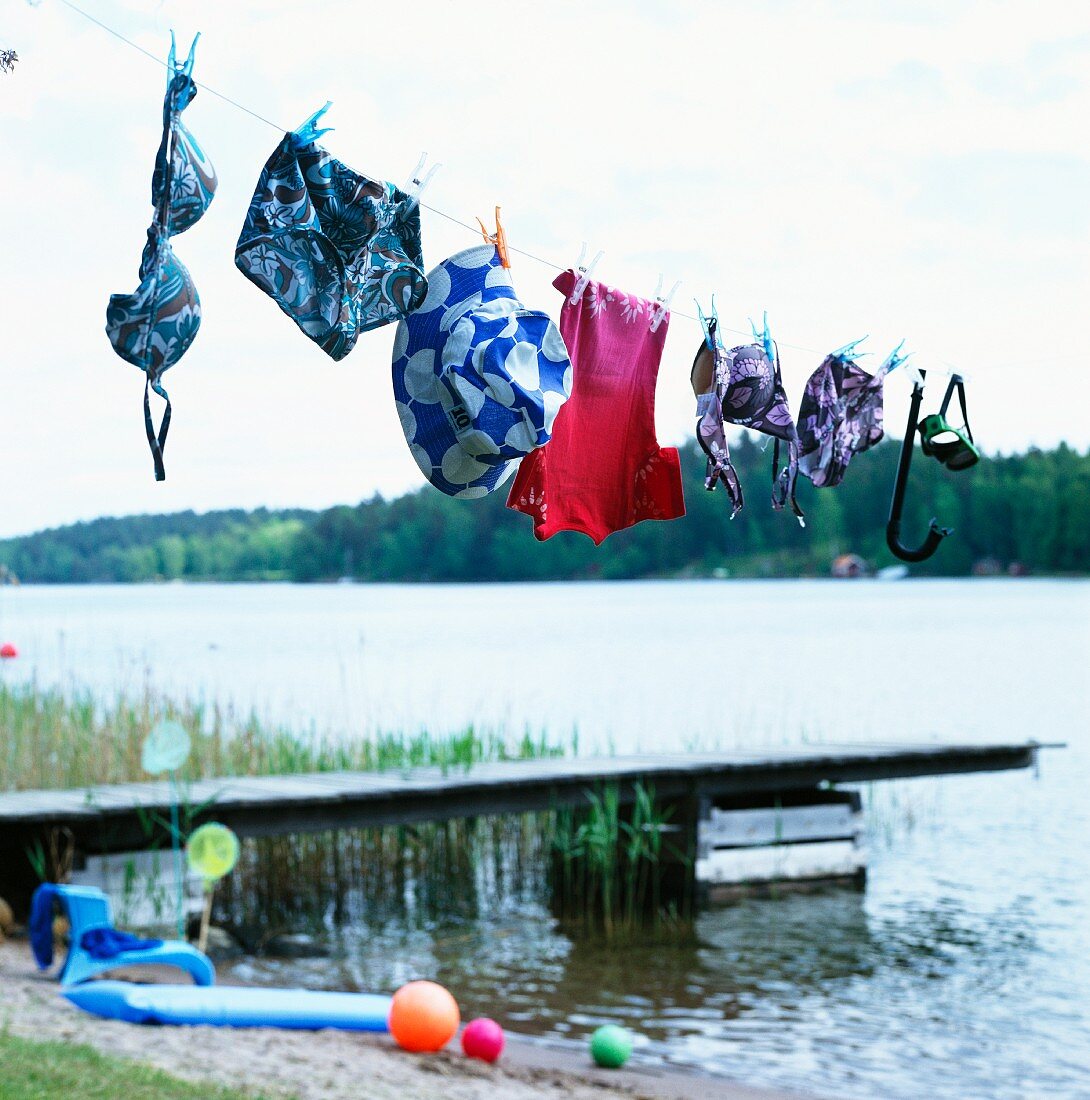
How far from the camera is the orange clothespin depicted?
2893mm

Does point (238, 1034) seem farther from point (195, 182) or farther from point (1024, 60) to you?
point (1024, 60)

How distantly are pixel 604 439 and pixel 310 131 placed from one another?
1.13 metres

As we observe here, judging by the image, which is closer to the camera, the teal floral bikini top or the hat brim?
the teal floral bikini top

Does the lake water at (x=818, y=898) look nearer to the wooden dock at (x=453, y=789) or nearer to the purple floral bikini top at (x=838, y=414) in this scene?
the wooden dock at (x=453, y=789)

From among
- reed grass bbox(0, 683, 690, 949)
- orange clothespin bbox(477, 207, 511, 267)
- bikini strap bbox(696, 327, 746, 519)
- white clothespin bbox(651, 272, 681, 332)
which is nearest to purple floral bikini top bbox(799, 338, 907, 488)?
bikini strap bbox(696, 327, 746, 519)

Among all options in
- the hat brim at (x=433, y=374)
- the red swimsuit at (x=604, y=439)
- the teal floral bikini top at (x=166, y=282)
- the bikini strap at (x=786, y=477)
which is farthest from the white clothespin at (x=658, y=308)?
the teal floral bikini top at (x=166, y=282)

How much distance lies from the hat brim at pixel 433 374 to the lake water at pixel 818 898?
432 cm

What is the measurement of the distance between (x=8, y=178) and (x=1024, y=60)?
2.61m

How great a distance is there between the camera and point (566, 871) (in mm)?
8875

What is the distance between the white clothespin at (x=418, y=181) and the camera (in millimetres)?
2701

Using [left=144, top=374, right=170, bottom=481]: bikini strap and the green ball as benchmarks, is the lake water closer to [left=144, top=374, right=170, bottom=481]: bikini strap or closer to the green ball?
the green ball

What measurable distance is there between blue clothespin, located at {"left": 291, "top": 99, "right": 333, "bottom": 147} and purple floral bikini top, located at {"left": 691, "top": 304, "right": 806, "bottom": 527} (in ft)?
3.82

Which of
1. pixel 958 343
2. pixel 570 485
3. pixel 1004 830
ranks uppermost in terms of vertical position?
pixel 958 343

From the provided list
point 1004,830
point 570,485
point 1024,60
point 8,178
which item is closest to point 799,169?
point 1024,60
